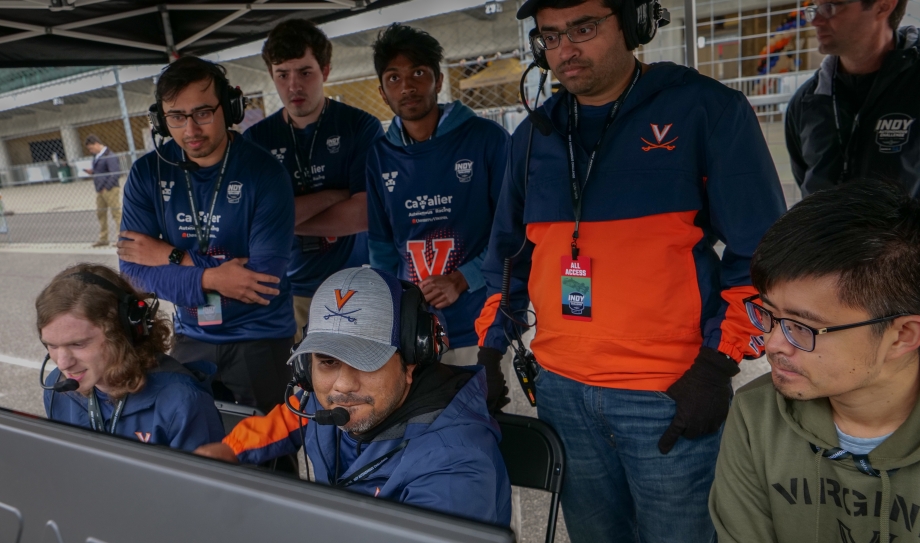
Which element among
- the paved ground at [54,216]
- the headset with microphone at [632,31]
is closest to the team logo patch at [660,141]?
the headset with microphone at [632,31]

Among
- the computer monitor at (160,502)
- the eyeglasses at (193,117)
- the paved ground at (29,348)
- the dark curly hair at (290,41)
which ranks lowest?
the paved ground at (29,348)

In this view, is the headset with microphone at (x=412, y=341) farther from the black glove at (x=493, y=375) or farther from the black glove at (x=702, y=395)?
the black glove at (x=702, y=395)

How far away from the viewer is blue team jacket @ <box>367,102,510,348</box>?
228 centimetres

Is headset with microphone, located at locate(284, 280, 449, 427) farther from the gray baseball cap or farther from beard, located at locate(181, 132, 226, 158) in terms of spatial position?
beard, located at locate(181, 132, 226, 158)

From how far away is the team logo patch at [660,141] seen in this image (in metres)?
1.45

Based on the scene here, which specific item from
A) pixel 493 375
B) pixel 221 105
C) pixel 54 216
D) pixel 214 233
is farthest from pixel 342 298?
pixel 54 216

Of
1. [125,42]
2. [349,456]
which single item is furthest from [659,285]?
[125,42]

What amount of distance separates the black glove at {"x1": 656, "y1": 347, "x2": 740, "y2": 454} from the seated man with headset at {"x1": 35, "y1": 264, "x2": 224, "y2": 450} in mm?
1210

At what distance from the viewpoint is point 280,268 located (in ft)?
7.29

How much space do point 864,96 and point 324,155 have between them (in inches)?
85.1

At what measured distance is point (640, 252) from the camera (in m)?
1.45

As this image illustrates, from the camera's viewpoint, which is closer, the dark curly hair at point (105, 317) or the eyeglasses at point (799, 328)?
the eyeglasses at point (799, 328)

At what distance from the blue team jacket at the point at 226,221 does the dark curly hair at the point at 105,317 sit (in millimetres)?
391

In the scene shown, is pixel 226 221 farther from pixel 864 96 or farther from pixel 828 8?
pixel 864 96
